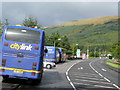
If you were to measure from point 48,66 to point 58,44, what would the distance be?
139 feet

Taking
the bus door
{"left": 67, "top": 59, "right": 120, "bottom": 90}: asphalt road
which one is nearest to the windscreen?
the bus door

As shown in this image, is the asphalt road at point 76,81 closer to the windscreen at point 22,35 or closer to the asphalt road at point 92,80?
the asphalt road at point 92,80

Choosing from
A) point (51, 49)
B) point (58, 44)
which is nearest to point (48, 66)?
point (51, 49)

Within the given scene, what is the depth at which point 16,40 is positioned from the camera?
524 inches

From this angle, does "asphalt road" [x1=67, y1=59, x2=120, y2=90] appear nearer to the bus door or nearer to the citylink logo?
the bus door

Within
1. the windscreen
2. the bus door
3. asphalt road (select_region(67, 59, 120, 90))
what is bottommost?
asphalt road (select_region(67, 59, 120, 90))

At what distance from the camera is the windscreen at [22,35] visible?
43.6ft

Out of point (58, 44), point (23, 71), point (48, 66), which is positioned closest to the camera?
point (23, 71)

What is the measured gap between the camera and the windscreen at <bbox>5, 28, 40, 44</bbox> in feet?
43.6

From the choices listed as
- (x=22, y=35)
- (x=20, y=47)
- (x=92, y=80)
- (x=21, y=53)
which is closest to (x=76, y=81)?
(x=92, y=80)

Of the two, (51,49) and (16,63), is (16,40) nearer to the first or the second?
(16,63)

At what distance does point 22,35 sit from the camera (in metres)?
13.4

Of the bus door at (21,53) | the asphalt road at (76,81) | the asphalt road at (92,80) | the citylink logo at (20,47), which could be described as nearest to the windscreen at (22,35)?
the bus door at (21,53)

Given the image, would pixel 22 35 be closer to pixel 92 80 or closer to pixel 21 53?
pixel 21 53
